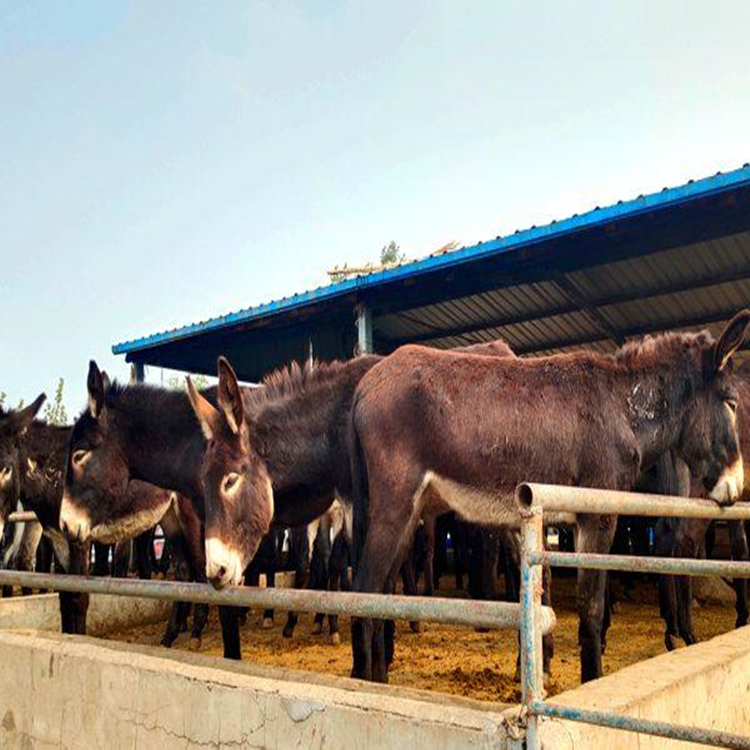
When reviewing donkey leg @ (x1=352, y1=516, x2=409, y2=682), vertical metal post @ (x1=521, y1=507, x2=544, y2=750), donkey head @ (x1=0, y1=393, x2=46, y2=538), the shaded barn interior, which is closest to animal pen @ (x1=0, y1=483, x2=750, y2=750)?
vertical metal post @ (x1=521, y1=507, x2=544, y2=750)

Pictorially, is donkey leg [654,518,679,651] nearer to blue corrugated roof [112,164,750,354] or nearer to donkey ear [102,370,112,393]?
blue corrugated roof [112,164,750,354]

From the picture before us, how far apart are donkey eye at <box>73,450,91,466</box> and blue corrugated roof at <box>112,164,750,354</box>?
5.25 m

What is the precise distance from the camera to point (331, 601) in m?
2.70

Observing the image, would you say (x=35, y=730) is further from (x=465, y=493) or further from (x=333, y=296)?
(x=333, y=296)

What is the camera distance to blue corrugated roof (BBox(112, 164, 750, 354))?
7577mm

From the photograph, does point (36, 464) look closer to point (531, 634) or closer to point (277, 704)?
point (277, 704)

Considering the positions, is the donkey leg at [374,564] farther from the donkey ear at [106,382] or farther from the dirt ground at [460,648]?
the donkey ear at [106,382]

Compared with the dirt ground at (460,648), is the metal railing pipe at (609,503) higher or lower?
higher

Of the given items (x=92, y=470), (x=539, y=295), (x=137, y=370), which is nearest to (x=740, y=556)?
(x=539, y=295)

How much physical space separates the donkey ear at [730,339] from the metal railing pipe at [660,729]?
3.29 m

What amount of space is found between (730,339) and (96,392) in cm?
476

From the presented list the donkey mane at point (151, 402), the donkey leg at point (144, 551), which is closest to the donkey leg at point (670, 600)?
the donkey mane at point (151, 402)

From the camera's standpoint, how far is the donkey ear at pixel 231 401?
4.50 meters

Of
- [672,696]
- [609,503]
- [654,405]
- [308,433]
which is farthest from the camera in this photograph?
[308,433]
